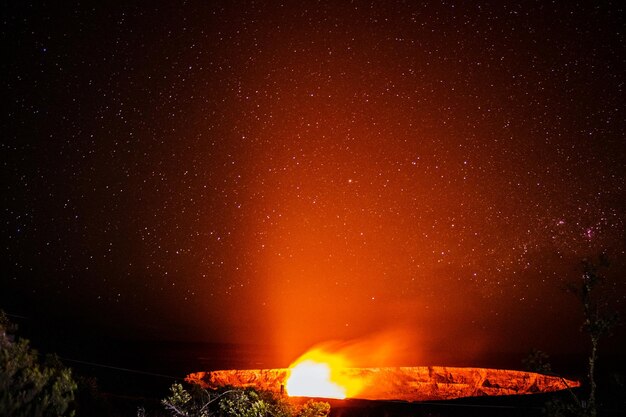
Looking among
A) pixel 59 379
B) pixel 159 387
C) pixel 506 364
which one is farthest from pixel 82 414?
pixel 506 364

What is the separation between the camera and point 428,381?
39.4m

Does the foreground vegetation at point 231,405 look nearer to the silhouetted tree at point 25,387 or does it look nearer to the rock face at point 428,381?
the silhouetted tree at point 25,387

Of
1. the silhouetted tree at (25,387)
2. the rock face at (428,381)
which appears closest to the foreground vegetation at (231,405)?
the silhouetted tree at (25,387)

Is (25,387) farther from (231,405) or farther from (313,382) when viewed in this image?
(313,382)

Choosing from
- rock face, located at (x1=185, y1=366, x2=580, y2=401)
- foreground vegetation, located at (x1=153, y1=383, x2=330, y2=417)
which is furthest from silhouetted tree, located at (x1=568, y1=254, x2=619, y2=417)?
rock face, located at (x1=185, y1=366, x2=580, y2=401)

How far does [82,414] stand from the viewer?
927cm

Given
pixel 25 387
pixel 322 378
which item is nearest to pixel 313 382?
pixel 322 378

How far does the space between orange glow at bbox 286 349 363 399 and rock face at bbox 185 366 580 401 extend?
705mm

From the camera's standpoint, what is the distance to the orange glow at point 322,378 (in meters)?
36.8

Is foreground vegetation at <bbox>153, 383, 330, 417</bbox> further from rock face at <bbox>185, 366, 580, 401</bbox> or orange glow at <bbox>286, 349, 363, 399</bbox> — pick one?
orange glow at <bbox>286, 349, 363, 399</bbox>

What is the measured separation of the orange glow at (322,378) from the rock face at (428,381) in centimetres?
71

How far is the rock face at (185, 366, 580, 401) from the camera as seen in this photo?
33.9 metres

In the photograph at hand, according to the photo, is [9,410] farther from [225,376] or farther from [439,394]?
[439,394]

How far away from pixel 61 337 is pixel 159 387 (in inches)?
816
